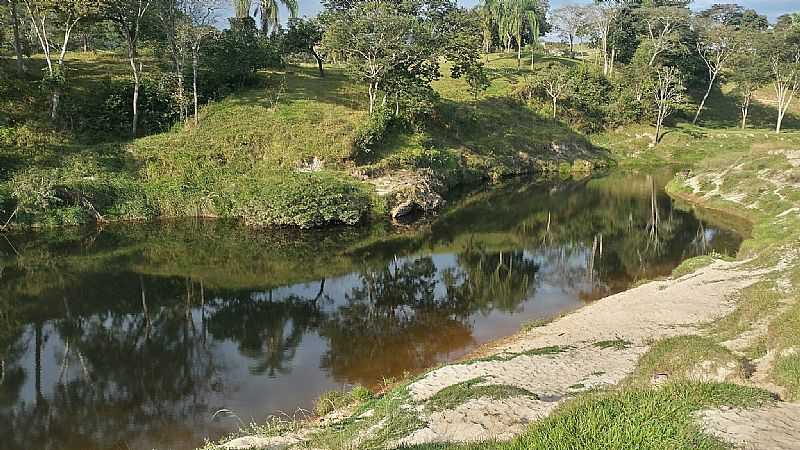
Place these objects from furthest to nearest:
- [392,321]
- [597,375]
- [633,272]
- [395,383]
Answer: [633,272]
[392,321]
[395,383]
[597,375]

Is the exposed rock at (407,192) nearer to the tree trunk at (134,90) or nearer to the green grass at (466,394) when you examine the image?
the tree trunk at (134,90)

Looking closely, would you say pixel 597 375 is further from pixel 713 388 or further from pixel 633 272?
pixel 633 272

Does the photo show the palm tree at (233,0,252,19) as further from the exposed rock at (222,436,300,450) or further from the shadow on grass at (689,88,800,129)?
the shadow on grass at (689,88,800,129)

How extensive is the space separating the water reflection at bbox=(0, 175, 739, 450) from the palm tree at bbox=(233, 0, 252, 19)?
3066 centimetres

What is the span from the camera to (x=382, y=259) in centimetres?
2892

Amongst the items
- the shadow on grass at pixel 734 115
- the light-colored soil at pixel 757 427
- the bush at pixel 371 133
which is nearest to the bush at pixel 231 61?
the bush at pixel 371 133

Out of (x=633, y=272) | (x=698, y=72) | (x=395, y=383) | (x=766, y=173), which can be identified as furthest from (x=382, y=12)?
(x=698, y=72)

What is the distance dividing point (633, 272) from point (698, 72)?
69.3 m

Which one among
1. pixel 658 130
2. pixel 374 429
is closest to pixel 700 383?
pixel 374 429

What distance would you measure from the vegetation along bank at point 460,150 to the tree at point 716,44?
408 millimetres

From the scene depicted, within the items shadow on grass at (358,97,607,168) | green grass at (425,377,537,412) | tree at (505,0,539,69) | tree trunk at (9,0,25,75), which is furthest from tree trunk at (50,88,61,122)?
tree at (505,0,539,69)

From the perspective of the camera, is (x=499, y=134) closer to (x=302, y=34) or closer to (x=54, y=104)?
(x=302, y=34)

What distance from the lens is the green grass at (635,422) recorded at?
7055 millimetres

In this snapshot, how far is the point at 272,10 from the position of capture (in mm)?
59000
